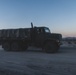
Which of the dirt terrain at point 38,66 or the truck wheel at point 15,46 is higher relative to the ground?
the truck wheel at point 15,46

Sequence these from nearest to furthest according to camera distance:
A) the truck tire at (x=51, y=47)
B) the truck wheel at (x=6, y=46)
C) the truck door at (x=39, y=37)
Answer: the truck tire at (x=51, y=47) → the truck door at (x=39, y=37) → the truck wheel at (x=6, y=46)

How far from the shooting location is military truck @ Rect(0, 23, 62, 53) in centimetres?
2616

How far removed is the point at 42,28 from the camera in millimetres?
27047

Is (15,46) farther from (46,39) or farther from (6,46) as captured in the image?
(46,39)

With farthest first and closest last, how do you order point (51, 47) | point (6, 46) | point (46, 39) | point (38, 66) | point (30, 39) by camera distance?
1. point (6, 46)
2. point (30, 39)
3. point (46, 39)
4. point (51, 47)
5. point (38, 66)

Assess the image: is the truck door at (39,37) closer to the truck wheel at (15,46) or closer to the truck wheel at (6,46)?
the truck wheel at (15,46)

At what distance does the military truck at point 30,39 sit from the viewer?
26156 mm

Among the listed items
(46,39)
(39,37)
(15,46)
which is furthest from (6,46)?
(46,39)

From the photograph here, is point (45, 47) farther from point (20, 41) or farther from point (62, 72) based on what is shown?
point (62, 72)

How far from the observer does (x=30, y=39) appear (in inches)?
1077

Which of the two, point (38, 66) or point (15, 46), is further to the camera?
point (15, 46)

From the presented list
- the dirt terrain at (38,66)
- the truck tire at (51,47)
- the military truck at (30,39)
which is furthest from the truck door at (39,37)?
the dirt terrain at (38,66)

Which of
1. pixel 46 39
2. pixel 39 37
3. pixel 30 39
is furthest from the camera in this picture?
pixel 30 39

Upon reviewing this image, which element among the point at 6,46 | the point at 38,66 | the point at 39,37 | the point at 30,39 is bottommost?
the point at 38,66
